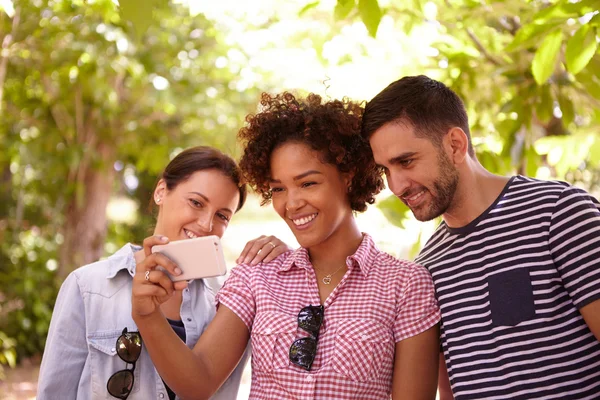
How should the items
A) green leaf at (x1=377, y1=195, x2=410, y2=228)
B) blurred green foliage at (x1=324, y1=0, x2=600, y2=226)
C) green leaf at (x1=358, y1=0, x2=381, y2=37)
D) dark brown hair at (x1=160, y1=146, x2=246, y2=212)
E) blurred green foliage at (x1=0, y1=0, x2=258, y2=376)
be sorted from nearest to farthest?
1. green leaf at (x1=358, y1=0, x2=381, y2=37)
2. blurred green foliage at (x1=324, y1=0, x2=600, y2=226)
3. dark brown hair at (x1=160, y1=146, x2=246, y2=212)
4. green leaf at (x1=377, y1=195, x2=410, y2=228)
5. blurred green foliage at (x1=0, y1=0, x2=258, y2=376)

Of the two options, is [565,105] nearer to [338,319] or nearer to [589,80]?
[589,80]

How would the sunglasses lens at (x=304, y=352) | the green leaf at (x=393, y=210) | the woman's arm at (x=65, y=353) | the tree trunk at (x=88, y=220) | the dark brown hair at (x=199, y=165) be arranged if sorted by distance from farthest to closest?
the tree trunk at (x=88, y=220)
the green leaf at (x=393, y=210)
the dark brown hair at (x=199, y=165)
the woman's arm at (x=65, y=353)
the sunglasses lens at (x=304, y=352)

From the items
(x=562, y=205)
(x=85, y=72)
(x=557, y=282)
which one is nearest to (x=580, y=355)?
(x=557, y=282)

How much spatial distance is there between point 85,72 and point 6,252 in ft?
12.7

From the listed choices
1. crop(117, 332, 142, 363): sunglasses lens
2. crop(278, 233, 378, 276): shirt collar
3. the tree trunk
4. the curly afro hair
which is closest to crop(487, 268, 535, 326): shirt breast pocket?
crop(278, 233, 378, 276): shirt collar

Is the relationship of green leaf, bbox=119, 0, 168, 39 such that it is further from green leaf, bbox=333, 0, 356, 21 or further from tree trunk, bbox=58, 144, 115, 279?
tree trunk, bbox=58, 144, 115, 279

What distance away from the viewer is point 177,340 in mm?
2105

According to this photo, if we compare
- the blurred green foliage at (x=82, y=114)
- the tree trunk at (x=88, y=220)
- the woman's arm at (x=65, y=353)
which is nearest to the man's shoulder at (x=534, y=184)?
the woman's arm at (x=65, y=353)

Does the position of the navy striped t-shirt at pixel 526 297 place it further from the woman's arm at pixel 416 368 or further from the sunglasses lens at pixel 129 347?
the sunglasses lens at pixel 129 347

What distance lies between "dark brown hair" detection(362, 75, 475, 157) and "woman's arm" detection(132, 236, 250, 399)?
2.69 feet

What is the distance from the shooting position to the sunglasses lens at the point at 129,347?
2312mm

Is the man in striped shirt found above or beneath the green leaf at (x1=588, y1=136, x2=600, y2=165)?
beneath

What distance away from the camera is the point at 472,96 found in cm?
335

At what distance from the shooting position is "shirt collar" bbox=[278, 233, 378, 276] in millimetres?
2359
